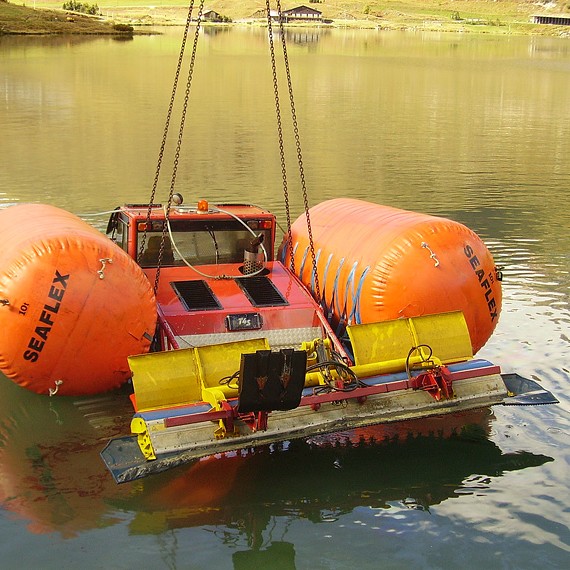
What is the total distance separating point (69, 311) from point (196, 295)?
1982 mm

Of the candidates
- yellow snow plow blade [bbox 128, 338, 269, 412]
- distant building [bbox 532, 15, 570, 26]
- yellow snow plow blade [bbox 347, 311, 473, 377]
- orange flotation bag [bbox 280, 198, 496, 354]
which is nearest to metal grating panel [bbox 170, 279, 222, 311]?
orange flotation bag [bbox 280, 198, 496, 354]

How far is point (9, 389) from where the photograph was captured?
11094 millimetres

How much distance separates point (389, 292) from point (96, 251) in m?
3.26

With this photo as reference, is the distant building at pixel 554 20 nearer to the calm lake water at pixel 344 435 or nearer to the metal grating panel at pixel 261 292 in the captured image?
the calm lake water at pixel 344 435

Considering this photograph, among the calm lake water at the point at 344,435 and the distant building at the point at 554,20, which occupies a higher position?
the calm lake water at the point at 344,435

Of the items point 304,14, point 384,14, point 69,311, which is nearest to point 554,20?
point 384,14

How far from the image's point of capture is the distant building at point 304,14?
163625mm

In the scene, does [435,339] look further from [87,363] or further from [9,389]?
[9,389]

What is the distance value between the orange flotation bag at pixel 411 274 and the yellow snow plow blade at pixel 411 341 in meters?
0.53

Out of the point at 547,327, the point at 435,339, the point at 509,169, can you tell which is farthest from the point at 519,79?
the point at 435,339

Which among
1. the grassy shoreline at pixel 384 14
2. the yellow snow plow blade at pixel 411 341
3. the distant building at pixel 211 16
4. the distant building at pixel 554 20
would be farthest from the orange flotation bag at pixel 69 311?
the distant building at pixel 554 20

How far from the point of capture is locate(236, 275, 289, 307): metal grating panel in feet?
36.4

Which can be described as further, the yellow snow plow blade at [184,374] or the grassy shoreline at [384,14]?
the grassy shoreline at [384,14]

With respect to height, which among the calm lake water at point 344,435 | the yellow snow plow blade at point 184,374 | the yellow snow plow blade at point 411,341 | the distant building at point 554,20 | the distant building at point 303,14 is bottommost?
the distant building at point 554,20
